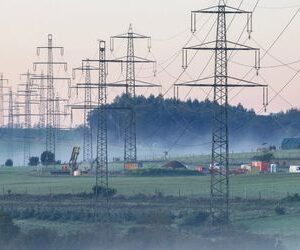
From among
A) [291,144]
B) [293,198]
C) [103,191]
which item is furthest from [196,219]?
[291,144]

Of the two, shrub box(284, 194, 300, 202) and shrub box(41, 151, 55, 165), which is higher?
shrub box(41, 151, 55, 165)

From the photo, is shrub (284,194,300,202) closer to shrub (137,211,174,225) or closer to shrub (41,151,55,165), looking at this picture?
shrub (137,211,174,225)

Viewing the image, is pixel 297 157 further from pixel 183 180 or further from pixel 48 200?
pixel 48 200

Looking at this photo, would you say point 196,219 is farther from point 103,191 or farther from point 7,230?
point 103,191

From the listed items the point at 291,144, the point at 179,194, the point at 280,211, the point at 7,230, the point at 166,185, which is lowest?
the point at 7,230

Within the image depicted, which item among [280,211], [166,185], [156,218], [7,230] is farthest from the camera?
[166,185]

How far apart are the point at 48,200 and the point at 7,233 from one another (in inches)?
1117

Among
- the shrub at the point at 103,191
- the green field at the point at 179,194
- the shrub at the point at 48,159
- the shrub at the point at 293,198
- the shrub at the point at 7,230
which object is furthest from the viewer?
the shrub at the point at 48,159

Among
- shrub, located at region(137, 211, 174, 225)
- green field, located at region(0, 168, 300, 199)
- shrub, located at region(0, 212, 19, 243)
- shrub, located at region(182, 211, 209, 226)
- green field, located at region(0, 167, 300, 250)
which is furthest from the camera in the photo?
green field, located at region(0, 168, 300, 199)

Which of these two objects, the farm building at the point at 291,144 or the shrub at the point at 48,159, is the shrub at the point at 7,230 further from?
the farm building at the point at 291,144

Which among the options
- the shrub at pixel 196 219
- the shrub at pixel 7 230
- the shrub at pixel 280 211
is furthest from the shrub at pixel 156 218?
the shrub at pixel 7 230

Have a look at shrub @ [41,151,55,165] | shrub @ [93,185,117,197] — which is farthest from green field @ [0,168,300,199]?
shrub @ [41,151,55,165]

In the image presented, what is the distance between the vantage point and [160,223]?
70.9m

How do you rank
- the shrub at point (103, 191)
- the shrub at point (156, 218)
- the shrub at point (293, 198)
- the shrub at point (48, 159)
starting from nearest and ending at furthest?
the shrub at point (156, 218) → the shrub at point (293, 198) → the shrub at point (103, 191) → the shrub at point (48, 159)
